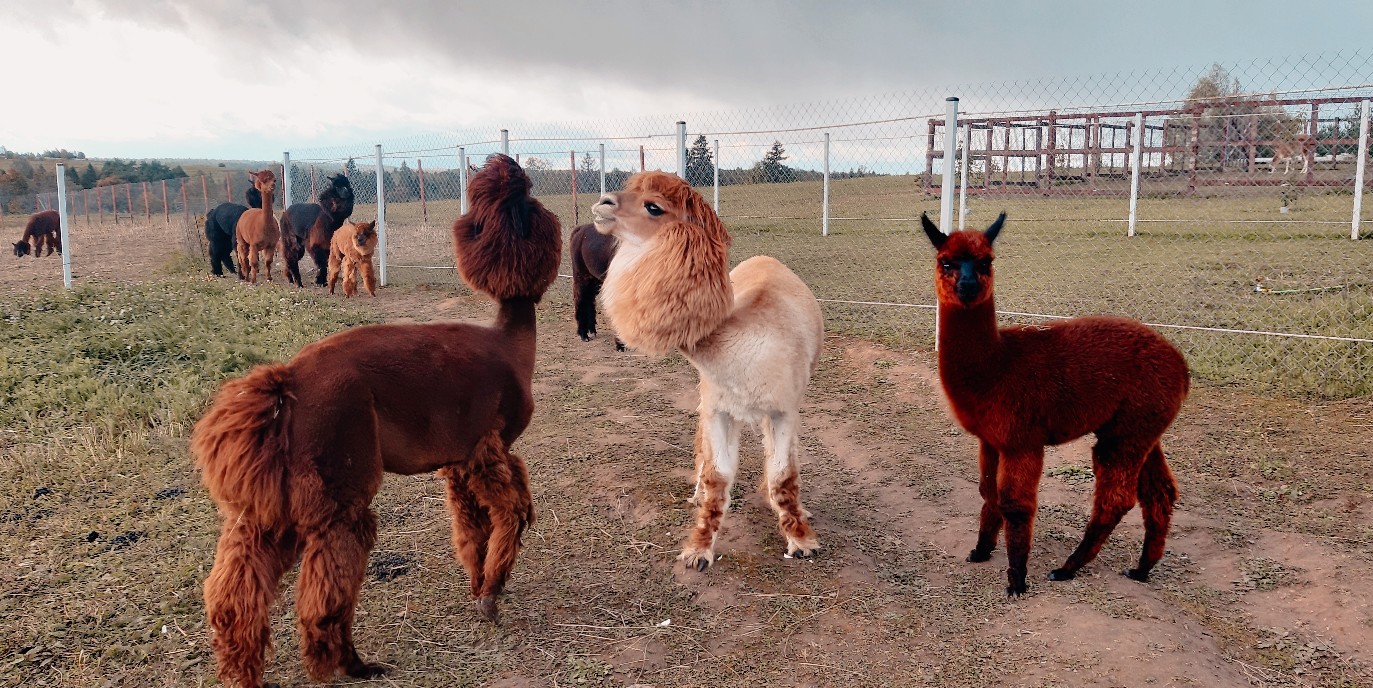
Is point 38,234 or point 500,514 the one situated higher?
point 38,234

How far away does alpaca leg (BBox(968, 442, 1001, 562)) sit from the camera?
4.01 m

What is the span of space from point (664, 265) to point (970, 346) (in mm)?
1391

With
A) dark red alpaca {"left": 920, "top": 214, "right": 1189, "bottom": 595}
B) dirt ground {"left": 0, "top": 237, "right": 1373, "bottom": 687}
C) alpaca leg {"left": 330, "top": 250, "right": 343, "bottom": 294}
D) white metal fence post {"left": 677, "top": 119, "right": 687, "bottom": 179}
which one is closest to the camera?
dirt ground {"left": 0, "top": 237, "right": 1373, "bottom": 687}

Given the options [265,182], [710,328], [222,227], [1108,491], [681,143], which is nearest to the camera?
[1108,491]

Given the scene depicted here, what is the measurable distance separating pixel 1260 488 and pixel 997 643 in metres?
2.73

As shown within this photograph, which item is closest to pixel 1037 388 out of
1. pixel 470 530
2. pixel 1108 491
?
pixel 1108 491

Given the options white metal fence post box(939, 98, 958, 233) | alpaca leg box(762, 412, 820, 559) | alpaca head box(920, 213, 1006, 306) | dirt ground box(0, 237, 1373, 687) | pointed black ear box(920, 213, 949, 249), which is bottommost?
dirt ground box(0, 237, 1373, 687)

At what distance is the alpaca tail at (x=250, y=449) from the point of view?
9.12 feet

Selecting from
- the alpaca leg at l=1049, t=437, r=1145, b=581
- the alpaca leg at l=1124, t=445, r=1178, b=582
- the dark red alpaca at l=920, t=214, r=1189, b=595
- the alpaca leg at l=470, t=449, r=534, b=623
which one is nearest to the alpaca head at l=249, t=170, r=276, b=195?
the alpaca leg at l=470, t=449, r=534, b=623

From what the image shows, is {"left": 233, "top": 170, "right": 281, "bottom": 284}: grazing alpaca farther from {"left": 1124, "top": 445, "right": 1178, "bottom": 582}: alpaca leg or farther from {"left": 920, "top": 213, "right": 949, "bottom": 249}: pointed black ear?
{"left": 1124, "top": 445, "right": 1178, "bottom": 582}: alpaca leg

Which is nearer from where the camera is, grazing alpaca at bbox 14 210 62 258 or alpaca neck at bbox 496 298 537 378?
alpaca neck at bbox 496 298 537 378

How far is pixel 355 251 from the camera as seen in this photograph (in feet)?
43.3

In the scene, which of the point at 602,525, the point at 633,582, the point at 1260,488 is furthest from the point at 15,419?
the point at 1260,488

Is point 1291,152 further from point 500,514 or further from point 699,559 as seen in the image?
point 500,514
